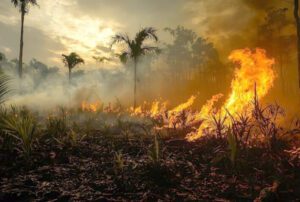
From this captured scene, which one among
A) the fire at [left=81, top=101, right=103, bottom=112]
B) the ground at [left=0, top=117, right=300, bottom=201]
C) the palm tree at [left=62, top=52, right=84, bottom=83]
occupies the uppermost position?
the palm tree at [left=62, top=52, right=84, bottom=83]

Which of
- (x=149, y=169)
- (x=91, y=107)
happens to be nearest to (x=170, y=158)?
(x=149, y=169)

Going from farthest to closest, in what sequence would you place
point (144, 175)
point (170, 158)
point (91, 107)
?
point (91, 107) < point (170, 158) < point (144, 175)

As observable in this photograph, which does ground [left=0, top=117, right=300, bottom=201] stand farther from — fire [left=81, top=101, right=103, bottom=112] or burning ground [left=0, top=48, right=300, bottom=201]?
fire [left=81, top=101, right=103, bottom=112]

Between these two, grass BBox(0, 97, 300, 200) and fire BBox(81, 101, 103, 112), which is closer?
grass BBox(0, 97, 300, 200)

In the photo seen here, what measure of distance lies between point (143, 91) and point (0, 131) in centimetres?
5216

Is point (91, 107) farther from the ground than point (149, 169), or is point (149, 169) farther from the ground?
point (91, 107)

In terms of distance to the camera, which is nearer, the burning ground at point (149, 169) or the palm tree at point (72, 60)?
the burning ground at point (149, 169)

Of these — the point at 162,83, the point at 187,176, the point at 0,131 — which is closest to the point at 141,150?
the point at 187,176

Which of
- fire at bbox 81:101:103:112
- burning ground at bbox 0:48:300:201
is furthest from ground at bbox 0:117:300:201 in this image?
fire at bbox 81:101:103:112

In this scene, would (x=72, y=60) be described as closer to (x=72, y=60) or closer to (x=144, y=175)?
(x=72, y=60)

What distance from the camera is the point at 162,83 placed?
226 feet

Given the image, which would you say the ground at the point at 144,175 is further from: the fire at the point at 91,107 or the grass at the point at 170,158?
the fire at the point at 91,107

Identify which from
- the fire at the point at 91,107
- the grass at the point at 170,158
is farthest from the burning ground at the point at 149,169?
the fire at the point at 91,107

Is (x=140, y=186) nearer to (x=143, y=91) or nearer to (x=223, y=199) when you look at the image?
(x=223, y=199)
